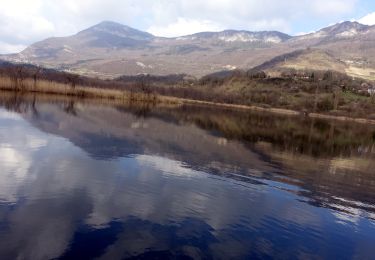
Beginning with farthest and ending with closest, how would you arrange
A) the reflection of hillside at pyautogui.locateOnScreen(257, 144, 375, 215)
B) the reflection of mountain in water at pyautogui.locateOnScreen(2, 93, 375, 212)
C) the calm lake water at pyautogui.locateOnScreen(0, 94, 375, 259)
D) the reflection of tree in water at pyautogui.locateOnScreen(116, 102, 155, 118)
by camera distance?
the reflection of tree in water at pyautogui.locateOnScreen(116, 102, 155, 118), the reflection of mountain in water at pyautogui.locateOnScreen(2, 93, 375, 212), the reflection of hillside at pyautogui.locateOnScreen(257, 144, 375, 215), the calm lake water at pyautogui.locateOnScreen(0, 94, 375, 259)

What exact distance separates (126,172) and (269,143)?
92.8ft

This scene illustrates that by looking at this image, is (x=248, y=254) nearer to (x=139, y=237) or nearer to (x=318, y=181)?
(x=139, y=237)

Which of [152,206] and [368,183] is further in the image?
[368,183]

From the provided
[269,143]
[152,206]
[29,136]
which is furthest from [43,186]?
[269,143]

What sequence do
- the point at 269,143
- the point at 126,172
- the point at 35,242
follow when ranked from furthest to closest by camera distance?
the point at 269,143 → the point at 126,172 → the point at 35,242

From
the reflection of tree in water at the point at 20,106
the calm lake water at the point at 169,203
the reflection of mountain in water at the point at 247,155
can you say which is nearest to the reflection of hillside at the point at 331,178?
the reflection of mountain in water at the point at 247,155

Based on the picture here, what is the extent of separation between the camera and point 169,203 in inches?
796

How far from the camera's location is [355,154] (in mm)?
51844

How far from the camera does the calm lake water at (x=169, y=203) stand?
15.0 m

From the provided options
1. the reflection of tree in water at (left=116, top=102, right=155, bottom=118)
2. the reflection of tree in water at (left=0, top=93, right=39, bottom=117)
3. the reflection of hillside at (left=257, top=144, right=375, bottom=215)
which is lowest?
the reflection of tree in water at (left=116, top=102, right=155, bottom=118)

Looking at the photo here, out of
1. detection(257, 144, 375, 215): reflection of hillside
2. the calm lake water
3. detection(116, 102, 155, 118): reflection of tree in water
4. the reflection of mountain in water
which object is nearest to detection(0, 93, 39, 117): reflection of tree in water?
the reflection of mountain in water

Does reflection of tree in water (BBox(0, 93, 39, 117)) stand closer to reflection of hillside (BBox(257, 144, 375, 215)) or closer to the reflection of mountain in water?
the reflection of mountain in water

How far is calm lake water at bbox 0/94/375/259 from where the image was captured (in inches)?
592

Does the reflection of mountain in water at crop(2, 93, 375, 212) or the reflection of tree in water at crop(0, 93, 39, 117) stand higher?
the reflection of tree in water at crop(0, 93, 39, 117)
